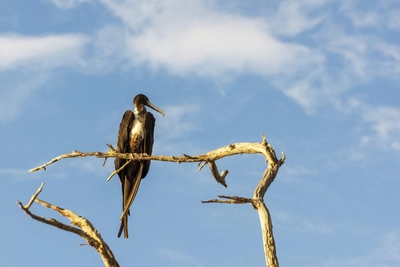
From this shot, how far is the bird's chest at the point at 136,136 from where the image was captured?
36.6ft

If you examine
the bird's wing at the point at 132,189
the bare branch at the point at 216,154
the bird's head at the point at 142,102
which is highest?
the bird's head at the point at 142,102

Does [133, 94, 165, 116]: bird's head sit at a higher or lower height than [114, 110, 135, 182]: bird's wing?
higher

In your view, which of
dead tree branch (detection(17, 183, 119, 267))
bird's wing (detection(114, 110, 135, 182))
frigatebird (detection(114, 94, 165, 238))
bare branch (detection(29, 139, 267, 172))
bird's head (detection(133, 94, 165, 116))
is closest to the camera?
dead tree branch (detection(17, 183, 119, 267))

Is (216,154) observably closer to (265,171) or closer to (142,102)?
→ (265,171)

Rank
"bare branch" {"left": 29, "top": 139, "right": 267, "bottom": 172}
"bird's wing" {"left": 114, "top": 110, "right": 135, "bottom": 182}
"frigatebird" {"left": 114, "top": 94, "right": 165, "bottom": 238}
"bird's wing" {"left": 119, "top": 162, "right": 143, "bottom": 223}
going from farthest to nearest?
"bird's wing" {"left": 114, "top": 110, "right": 135, "bottom": 182}, "frigatebird" {"left": 114, "top": 94, "right": 165, "bottom": 238}, "bird's wing" {"left": 119, "top": 162, "right": 143, "bottom": 223}, "bare branch" {"left": 29, "top": 139, "right": 267, "bottom": 172}

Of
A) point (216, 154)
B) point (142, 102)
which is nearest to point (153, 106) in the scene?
point (142, 102)

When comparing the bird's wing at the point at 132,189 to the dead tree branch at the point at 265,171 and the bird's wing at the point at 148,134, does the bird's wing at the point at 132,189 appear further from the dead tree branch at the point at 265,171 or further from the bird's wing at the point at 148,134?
the dead tree branch at the point at 265,171

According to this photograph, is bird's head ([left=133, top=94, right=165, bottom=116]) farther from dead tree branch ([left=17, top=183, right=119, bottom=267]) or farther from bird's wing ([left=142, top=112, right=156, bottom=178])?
dead tree branch ([left=17, top=183, right=119, bottom=267])

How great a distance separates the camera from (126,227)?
9.58 metres

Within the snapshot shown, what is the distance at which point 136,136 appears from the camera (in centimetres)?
1116

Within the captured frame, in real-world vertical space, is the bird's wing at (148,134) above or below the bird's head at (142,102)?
below

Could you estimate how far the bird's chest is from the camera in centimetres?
1114

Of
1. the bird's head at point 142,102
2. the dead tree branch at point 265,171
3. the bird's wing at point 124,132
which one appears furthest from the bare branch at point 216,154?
the bird's head at point 142,102

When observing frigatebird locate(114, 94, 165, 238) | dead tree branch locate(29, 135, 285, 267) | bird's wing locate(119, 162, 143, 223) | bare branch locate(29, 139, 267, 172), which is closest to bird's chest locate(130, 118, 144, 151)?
frigatebird locate(114, 94, 165, 238)
